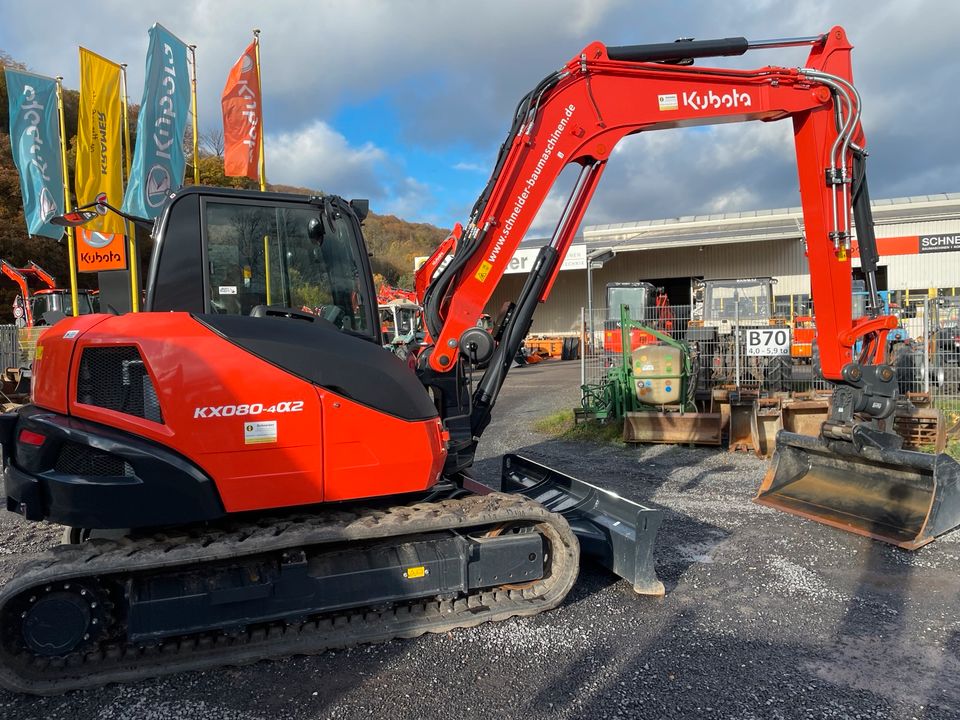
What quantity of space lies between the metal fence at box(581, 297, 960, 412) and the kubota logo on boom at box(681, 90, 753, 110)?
16.3 ft

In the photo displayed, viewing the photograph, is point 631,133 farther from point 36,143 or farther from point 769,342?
point 36,143

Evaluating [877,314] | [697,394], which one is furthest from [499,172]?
[697,394]

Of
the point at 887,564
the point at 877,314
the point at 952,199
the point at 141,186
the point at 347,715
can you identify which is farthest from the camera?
the point at 952,199

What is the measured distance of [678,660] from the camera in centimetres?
337

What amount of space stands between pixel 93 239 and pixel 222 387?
42.8ft

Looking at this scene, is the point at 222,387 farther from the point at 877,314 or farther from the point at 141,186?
the point at 141,186

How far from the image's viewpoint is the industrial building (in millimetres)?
26406

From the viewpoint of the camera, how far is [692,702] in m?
3.01

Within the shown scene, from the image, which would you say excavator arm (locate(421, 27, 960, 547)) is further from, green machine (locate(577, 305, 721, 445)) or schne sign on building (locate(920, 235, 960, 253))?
schne sign on building (locate(920, 235, 960, 253))

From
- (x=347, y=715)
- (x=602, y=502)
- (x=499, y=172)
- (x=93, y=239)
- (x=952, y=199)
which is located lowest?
(x=347, y=715)

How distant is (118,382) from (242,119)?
11.9 metres

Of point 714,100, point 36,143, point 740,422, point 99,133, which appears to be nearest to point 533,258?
point 99,133

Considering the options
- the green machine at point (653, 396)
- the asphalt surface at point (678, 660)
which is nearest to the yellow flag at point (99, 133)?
the green machine at point (653, 396)

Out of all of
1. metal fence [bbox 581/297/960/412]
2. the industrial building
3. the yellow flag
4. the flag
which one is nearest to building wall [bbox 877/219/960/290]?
the industrial building
